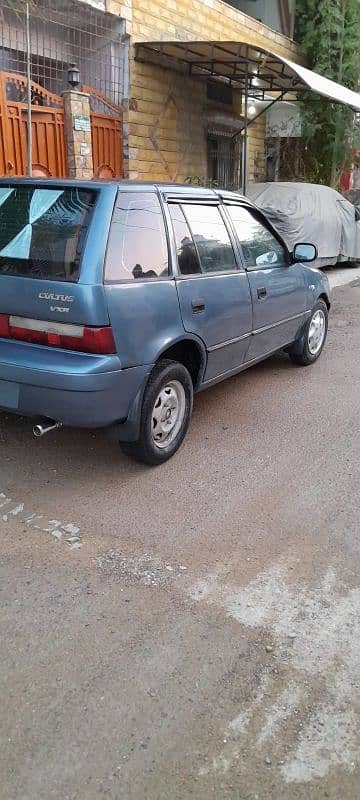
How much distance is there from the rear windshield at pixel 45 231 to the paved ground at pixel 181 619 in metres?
1.26

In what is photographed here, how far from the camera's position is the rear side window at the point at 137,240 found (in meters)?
3.48

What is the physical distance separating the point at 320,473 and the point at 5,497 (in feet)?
6.41

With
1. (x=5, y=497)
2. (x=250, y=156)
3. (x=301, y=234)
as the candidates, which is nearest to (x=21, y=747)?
(x=5, y=497)

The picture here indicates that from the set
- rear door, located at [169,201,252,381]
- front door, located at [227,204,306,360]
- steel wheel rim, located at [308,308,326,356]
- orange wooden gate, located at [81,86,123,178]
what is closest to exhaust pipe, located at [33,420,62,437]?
rear door, located at [169,201,252,381]

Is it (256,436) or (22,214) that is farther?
(256,436)

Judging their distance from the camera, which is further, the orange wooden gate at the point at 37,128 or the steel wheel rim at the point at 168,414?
the orange wooden gate at the point at 37,128

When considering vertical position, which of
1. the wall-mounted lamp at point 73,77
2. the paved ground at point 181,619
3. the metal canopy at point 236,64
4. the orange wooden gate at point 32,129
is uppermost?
the metal canopy at point 236,64

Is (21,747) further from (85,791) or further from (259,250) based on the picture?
(259,250)

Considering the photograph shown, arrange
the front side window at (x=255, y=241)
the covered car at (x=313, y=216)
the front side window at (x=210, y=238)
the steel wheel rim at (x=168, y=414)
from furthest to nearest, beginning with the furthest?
1. the covered car at (x=313, y=216)
2. the front side window at (x=255, y=241)
3. the front side window at (x=210, y=238)
4. the steel wheel rim at (x=168, y=414)

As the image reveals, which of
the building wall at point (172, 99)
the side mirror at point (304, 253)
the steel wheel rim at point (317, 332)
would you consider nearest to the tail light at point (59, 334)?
the side mirror at point (304, 253)

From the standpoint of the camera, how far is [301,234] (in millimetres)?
11727

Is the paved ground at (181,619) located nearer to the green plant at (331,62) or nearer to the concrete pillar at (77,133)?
the concrete pillar at (77,133)

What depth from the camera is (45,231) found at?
11.7 feet

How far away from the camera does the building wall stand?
10875mm
